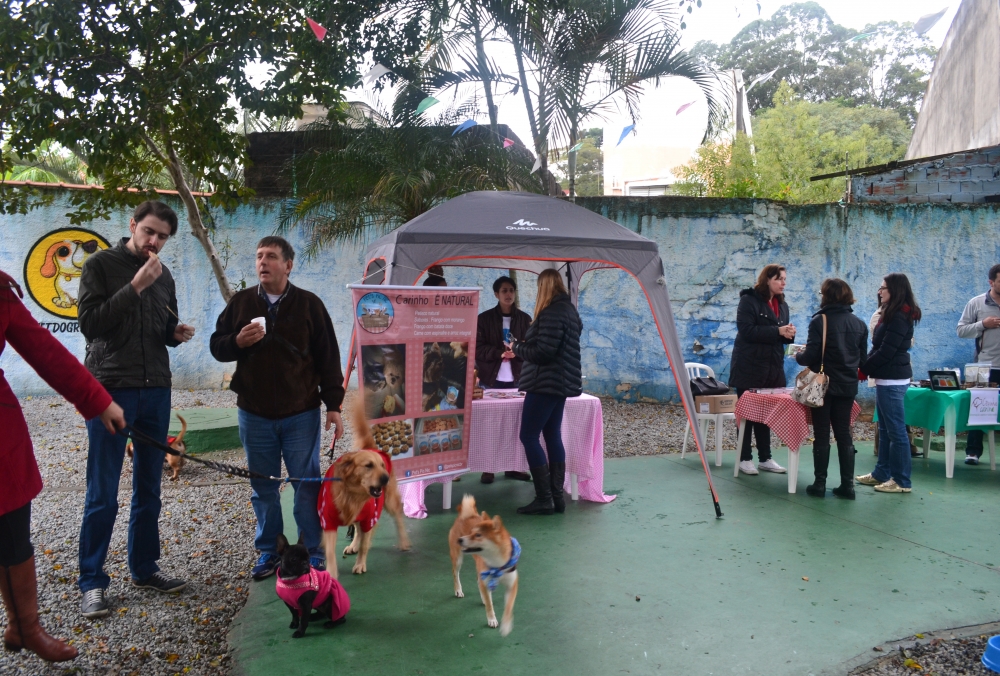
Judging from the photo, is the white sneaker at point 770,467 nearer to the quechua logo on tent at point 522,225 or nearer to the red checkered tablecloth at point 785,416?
the red checkered tablecloth at point 785,416

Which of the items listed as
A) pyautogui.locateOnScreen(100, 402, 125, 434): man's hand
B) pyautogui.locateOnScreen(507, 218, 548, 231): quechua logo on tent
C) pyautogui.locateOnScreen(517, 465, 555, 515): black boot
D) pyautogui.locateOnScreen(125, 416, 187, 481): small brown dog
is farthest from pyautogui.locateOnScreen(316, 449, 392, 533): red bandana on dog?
pyautogui.locateOnScreen(125, 416, 187, 481): small brown dog

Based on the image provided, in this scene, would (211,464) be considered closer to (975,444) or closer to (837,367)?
(837,367)

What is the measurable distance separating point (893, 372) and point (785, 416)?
1.05 m


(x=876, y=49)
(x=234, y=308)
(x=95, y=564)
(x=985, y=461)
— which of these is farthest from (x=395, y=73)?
(x=876, y=49)

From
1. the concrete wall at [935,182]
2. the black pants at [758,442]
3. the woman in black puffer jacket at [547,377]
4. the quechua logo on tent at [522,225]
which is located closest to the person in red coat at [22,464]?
the woman in black puffer jacket at [547,377]

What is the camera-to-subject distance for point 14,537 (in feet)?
8.35

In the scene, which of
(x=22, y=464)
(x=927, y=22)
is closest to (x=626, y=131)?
(x=927, y=22)

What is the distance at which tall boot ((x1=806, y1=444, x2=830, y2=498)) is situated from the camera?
6086 mm

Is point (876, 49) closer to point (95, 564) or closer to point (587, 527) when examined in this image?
point (587, 527)

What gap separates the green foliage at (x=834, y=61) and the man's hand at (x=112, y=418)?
39.8m

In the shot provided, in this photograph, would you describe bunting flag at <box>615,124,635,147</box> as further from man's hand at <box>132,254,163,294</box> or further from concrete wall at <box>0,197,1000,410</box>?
man's hand at <box>132,254,163,294</box>

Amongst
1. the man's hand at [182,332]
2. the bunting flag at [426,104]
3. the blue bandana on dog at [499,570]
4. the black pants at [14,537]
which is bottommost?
the blue bandana on dog at [499,570]

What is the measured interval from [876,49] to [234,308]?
4518cm

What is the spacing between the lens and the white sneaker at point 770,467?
695 cm
